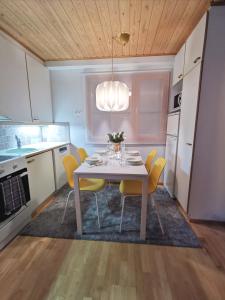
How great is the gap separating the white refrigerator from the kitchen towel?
7.12 feet

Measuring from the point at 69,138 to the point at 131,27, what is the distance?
220cm

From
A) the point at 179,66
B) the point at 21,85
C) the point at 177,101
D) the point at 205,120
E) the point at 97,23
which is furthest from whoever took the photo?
the point at 177,101

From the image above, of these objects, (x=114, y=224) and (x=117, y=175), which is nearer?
(x=117, y=175)

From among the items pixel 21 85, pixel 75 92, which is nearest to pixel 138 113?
pixel 75 92

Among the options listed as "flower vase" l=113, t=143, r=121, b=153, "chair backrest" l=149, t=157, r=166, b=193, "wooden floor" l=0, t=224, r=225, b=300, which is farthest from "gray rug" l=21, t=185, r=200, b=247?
"flower vase" l=113, t=143, r=121, b=153

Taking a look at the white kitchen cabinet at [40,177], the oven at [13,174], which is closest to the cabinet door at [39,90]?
the white kitchen cabinet at [40,177]

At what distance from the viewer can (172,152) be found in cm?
255

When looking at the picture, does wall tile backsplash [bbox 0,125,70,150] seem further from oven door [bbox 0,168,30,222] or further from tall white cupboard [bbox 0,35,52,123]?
oven door [bbox 0,168,30,222]

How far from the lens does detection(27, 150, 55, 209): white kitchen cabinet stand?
2.03 m

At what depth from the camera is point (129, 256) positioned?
1.47 m

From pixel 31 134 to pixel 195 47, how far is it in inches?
114

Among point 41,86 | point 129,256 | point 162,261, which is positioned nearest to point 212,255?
→ point 162,261

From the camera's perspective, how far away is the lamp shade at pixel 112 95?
77.4 inches

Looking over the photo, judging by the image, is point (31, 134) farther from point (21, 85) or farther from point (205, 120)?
point (205, 120)
